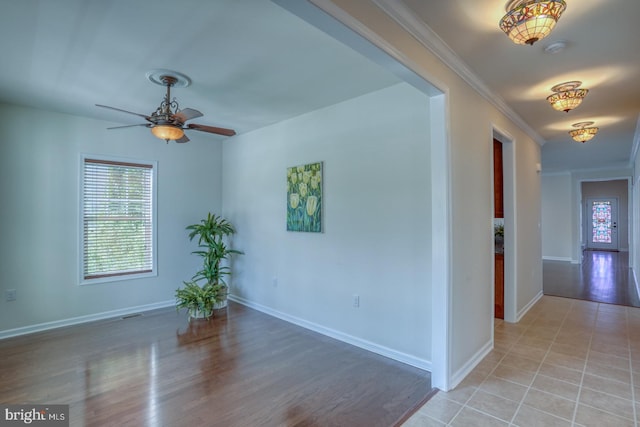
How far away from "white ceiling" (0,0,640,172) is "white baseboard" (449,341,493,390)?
2.50 metres

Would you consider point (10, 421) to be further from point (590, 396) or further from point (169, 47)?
point (590, 396)

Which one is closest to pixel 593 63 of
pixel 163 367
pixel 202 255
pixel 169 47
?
pixel 169 47

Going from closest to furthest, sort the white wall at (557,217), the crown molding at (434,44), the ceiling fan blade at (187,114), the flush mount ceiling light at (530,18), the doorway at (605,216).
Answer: the flush mount ceiling light at (530,18) → the crown molding at (434,44) → the ceiling fan blade at (187,114) → the white wall at (557,217) → the doorway at (605,216)

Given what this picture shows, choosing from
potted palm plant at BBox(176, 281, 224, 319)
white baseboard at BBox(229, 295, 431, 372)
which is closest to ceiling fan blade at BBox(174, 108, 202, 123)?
potted palm plant at BBox(176, 281, 224, 319)

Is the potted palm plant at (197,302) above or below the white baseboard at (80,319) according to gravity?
above

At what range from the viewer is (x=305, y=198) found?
4023 millimetres

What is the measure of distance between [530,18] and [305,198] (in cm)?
277

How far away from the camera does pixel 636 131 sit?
465 cm

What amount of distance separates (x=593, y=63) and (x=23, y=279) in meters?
6.27

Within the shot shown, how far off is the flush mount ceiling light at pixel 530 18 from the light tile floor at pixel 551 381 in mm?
2411

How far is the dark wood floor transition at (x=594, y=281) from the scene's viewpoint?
5.23 m

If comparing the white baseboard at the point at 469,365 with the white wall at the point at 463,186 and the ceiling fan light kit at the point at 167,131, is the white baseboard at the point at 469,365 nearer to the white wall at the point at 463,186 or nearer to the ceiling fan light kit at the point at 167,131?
the white wall at the point at 463,186

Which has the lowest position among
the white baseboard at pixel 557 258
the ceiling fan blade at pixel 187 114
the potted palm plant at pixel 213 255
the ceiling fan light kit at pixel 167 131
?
the white baseboard at pixel 557 258

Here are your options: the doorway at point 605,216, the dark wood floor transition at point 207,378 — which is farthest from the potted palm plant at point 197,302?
the doorway at point 605,216
